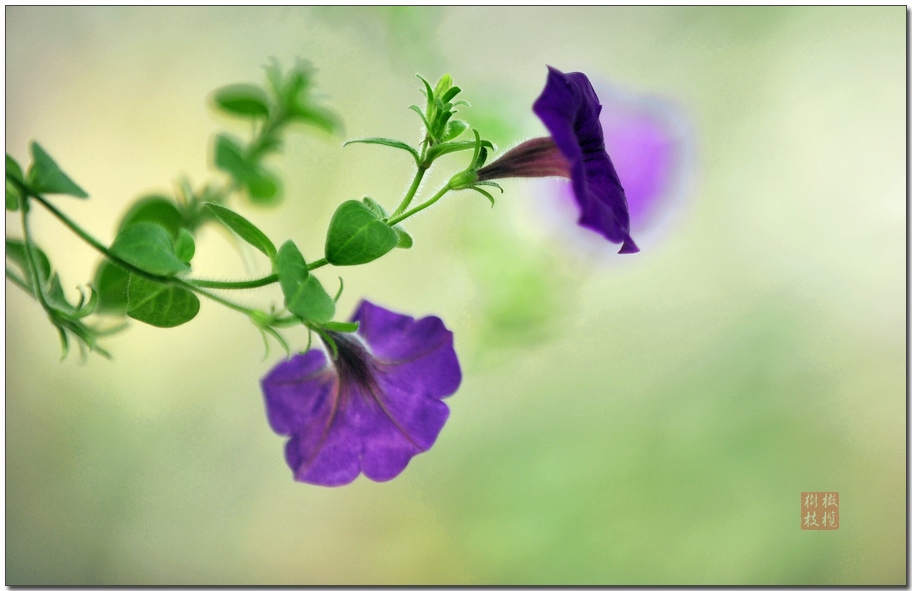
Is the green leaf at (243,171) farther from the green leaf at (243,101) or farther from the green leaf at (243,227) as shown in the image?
the green leaf at (243,227)

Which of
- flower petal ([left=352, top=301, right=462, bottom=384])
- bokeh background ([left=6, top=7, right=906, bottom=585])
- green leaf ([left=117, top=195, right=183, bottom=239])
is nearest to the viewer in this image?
flower petal ([left=352, top=301, right=462, bottom=384])

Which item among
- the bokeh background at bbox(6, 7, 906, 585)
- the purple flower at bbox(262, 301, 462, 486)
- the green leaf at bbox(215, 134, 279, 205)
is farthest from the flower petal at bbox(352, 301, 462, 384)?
the bokeh background at bbox(6, 7, 906, 585)

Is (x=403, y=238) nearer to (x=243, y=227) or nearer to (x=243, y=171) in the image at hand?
(x=243, y=227)

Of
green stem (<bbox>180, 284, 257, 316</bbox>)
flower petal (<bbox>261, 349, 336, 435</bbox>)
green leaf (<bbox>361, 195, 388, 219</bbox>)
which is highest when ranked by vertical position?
green leaf (<bbox>361, 195, 388, 219</bbox>)

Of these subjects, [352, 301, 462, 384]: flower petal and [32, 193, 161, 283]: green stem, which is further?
[352, 301, 462, 384]: flower petal

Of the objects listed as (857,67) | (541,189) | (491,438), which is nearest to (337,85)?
(541,189)

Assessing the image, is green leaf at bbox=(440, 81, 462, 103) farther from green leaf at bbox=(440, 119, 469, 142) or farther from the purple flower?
the purple flower

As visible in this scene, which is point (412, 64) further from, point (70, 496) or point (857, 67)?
point (70, 496)
